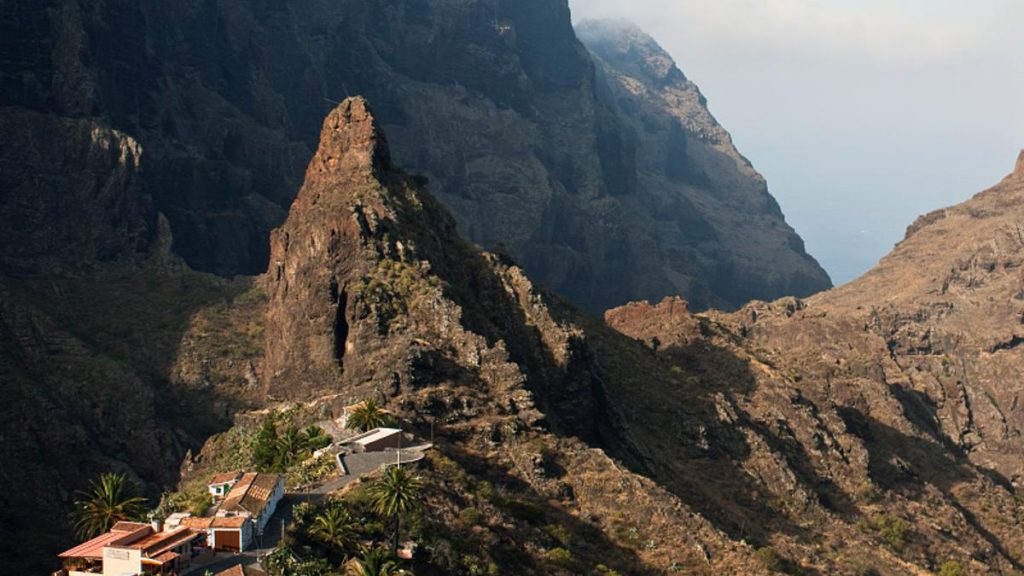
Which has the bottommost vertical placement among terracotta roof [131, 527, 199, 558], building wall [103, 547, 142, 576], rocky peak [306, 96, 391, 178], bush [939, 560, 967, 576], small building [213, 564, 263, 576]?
bush [939, 560, 967, 576]

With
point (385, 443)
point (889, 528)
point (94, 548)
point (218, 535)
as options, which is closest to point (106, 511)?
point (94, 548)

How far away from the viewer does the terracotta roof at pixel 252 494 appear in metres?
87.0

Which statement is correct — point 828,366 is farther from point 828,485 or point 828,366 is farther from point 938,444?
point 828,485

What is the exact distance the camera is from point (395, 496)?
85875mm

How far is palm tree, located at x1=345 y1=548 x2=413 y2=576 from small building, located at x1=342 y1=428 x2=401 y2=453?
21022 millimetres

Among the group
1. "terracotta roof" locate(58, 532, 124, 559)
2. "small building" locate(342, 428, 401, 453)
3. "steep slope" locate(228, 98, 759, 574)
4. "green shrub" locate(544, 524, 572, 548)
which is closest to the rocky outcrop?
"steep slope" locate(228, 98, 759, 574)

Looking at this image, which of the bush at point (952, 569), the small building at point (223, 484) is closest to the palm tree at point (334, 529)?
the small building at point (223, 484)

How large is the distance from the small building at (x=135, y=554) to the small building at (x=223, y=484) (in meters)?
8.85

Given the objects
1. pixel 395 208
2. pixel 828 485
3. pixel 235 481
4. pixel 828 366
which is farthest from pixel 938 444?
pixel 235 481

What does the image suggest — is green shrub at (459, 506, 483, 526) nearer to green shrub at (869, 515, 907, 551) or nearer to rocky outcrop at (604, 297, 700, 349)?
green shrub at (869, 515, 907, 551)

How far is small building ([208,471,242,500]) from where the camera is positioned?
306 feet

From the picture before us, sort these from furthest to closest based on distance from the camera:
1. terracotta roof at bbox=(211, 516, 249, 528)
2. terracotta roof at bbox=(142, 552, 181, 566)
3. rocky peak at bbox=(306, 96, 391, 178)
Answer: rocky peak at bbox=(306, 96, 391, 178)
terracotta roof at bbox=(211, 516, 249, 528)
terracotta roof at bbox=(142, 552, 181, 566)

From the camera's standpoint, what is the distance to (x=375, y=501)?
8769cm

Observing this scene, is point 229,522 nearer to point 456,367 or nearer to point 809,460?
point 456,367
